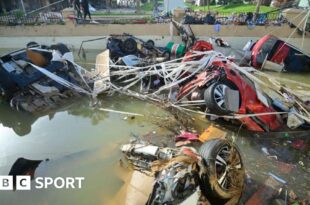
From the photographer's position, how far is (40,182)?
196 inches

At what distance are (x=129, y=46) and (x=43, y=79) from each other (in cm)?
423

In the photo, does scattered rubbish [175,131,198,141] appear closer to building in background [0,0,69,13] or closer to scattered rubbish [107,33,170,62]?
scattered rubbish [107,33,170,62]

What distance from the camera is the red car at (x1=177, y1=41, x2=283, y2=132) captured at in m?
6.36

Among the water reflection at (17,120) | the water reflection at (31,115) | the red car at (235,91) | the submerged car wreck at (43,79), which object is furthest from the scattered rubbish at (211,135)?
the water reflection at (17,120)

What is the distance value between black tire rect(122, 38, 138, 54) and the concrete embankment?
3.34m

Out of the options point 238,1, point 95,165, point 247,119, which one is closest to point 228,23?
point 247,119

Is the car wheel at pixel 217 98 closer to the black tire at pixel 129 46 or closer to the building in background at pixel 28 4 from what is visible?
the black tire at pixel 129 46

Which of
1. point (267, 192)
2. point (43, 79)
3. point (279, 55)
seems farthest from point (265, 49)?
point (43, 79)

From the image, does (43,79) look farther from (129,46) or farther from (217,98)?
(217,98)

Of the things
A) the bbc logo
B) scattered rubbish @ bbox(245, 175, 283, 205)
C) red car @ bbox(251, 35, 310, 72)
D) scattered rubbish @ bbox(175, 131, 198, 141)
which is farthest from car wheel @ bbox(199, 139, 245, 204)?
red car @ bbox(251, 35, 310, 72)

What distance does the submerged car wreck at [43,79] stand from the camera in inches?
324

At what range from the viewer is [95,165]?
5445mm

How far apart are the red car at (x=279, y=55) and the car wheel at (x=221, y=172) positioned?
26.4 ft

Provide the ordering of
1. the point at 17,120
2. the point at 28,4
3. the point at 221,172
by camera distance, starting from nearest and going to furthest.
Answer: the point at 221,172 → the point at 17,120 → the point at 28,4
